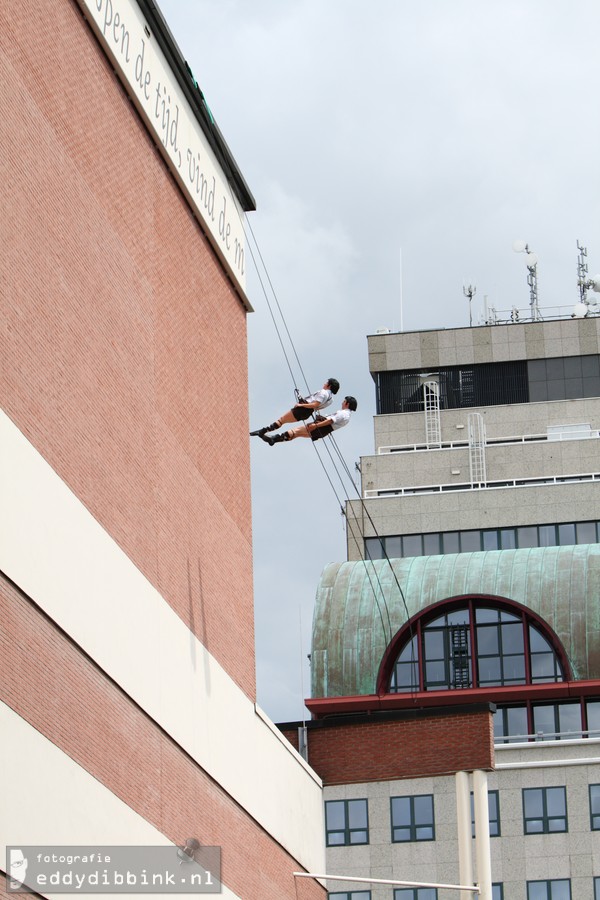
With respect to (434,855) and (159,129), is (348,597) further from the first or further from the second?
(159,129)

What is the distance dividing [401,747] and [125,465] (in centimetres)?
1408

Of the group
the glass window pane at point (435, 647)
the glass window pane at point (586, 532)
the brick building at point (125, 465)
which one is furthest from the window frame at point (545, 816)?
the glass window pane at point (586, 532)

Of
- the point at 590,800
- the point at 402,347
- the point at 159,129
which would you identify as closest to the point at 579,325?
the point at 402,347

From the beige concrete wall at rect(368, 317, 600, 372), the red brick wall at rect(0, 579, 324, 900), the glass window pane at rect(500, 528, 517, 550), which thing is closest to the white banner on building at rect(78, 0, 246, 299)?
the red brick wall at rect(0, 579, 324, 900)

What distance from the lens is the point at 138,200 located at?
28406 millimetres

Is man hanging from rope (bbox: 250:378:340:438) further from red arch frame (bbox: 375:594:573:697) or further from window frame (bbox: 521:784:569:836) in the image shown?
red arch frame (bbox: 375:594:573:697)

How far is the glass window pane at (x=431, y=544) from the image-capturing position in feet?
241

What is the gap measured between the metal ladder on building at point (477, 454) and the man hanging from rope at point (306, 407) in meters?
46.0

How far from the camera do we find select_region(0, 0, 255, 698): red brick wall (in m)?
23.0

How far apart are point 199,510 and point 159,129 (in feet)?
22.4

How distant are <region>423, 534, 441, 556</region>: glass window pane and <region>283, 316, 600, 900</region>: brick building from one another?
7 cm

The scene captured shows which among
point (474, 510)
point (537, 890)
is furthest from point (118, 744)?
point (474, 510)

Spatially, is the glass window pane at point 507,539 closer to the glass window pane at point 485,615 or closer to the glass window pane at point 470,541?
the glass window pane at point 470,541

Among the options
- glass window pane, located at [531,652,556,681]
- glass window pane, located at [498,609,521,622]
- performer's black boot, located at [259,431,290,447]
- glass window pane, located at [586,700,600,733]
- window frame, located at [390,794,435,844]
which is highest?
glass window pane, located at [498,609,521,622]
